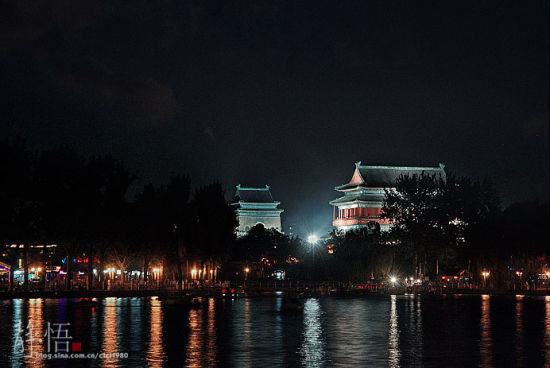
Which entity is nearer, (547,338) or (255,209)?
(547,338)

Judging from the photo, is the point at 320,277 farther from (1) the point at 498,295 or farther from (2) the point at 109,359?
(2) the point at 109,359

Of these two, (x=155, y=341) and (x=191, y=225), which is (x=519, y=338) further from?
(x=191, y=225)

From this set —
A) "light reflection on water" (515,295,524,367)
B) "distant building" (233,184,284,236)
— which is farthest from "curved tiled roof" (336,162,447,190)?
"light reflection on water" (515,295,524,367)

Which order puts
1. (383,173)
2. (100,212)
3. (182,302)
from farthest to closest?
(383,173)
(100,212)
(182,302)

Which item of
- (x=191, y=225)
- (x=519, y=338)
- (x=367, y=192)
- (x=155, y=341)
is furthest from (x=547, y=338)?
(x=367, y=192)

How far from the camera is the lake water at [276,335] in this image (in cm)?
3059

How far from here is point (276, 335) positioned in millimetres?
40125

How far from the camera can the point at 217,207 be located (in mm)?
89812

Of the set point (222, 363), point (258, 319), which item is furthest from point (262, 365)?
point (258, 319)

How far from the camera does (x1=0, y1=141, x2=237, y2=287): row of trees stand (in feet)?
236

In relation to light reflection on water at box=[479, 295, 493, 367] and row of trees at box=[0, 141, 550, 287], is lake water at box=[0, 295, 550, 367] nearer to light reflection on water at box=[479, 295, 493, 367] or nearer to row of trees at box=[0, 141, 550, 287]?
light reflection on water at box=[479, 295, 493, 367]

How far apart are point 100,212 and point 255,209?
334 feet

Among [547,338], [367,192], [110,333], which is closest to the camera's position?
[547,338]

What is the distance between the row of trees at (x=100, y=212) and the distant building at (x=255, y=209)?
8301cm
